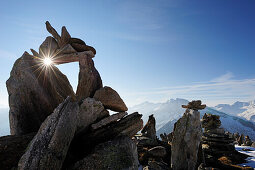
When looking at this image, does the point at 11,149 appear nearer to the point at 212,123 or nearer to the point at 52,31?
the point at 52,31

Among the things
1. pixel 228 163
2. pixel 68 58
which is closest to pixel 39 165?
pixel 68 58

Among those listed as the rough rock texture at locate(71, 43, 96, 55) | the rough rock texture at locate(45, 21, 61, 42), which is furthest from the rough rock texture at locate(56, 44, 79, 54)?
the rough rock texture at locate(45, 21, 61, 42)

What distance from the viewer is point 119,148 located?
7.93 metres

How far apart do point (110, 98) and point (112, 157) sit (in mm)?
3626

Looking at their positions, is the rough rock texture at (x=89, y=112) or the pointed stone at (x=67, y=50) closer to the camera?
the rough rock texture at (x=89, y=112)

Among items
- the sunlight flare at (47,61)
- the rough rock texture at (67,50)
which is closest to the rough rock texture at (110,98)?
the rough rock texture at (67,50)

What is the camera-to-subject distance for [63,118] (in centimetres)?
636

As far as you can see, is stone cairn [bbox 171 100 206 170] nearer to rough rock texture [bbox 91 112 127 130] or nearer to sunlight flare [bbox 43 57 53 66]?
rough rock texture [bbox 91 112 127 130]

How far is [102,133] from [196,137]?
39.2 feet

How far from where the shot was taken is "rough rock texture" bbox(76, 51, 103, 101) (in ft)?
32.2

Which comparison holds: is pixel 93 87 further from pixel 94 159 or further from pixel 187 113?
pixel 187 113

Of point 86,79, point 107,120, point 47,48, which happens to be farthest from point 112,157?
point 47,48

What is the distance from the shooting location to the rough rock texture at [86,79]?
9.83 m

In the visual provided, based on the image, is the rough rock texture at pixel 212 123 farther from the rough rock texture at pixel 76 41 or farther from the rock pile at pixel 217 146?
the rough rock texture at pixel 76 41
